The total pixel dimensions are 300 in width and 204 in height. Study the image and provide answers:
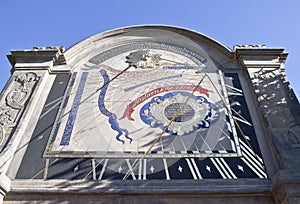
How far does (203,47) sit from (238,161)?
432 cm

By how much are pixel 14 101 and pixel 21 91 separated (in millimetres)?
369

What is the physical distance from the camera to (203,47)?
894 centimetres

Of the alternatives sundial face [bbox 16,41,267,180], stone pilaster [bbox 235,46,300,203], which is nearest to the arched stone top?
sundial face [bbox 16,41,267,180]

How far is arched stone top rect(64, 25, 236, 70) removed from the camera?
863cm

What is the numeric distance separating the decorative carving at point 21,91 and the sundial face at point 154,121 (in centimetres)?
96

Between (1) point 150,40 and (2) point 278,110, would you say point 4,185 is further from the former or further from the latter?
(1) point 150,40

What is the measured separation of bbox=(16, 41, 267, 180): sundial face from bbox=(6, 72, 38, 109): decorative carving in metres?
0.96

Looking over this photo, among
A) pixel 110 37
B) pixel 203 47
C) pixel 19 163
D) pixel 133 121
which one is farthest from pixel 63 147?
pixel 203 47

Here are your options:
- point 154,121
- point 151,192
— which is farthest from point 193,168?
point 154,121

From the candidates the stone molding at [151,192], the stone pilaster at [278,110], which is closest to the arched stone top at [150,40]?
the stone pilaster at [278,110]

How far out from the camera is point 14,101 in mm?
7016

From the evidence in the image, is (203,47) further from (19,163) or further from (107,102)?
(19,163)

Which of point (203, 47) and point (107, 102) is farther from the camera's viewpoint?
point (203, 47)

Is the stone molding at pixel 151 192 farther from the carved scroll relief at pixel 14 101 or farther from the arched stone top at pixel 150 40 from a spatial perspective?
the arched stone top at pixel 150 40
